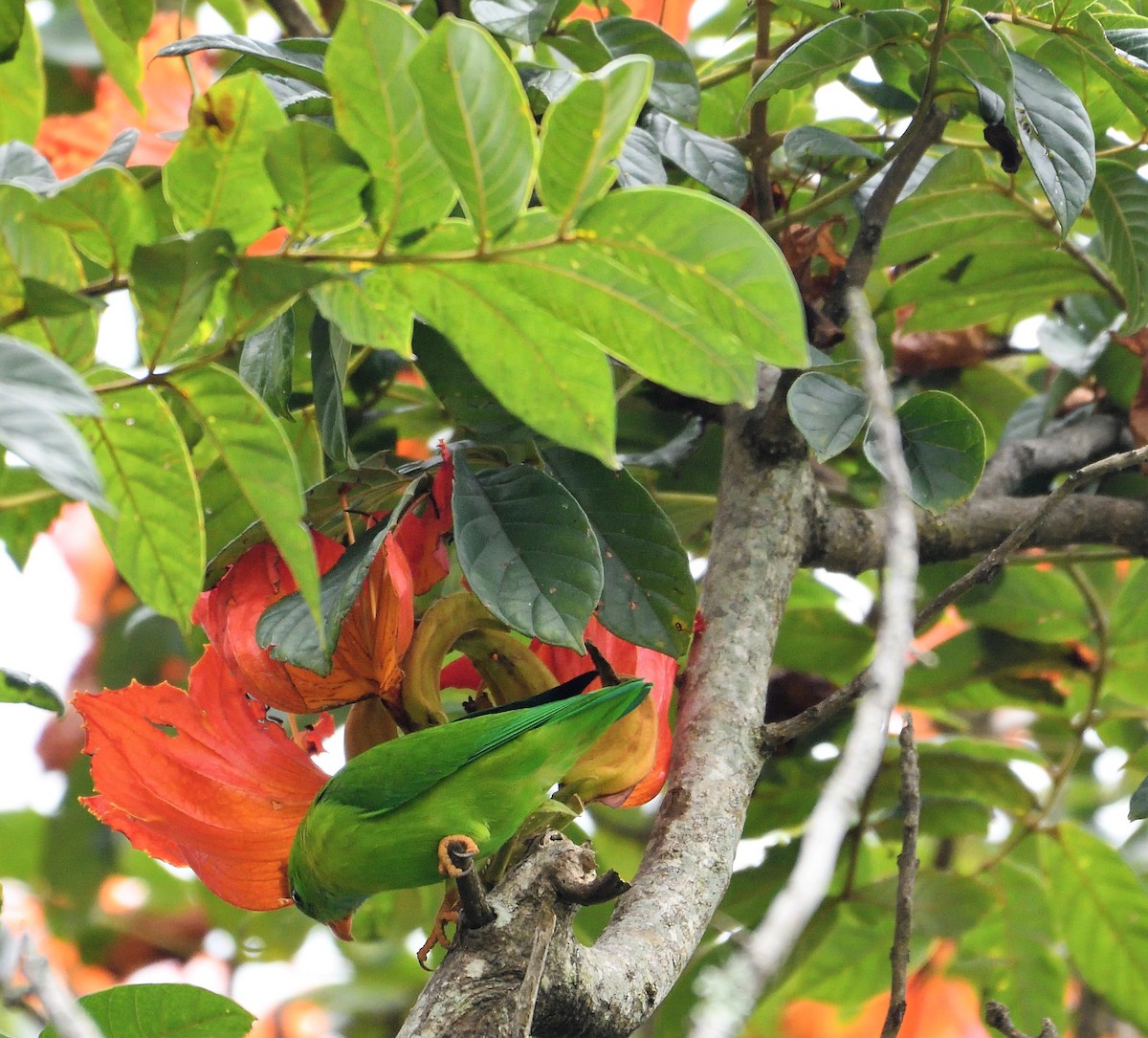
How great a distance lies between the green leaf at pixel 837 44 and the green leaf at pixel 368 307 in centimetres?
48

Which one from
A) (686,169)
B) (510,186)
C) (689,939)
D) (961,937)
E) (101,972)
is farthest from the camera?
(101,972)

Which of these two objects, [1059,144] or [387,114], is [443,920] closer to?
[387,114]

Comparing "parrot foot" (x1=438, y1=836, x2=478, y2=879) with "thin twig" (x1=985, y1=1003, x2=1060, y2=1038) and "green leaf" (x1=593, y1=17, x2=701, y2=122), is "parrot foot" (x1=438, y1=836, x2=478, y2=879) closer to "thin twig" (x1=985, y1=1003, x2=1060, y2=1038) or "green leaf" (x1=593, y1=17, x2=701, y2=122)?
"thin twig" (x1=985, y1=1003, x2=1060, y2=1038)

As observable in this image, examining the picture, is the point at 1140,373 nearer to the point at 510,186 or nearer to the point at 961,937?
the point at 961,937

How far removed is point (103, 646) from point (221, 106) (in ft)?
5.50

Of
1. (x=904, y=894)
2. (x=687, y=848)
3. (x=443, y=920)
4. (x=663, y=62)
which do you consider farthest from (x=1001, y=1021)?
(x=663, y=62)

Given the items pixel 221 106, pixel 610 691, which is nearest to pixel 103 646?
pixel 610 691

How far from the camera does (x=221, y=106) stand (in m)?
0.75

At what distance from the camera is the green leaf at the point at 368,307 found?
0.81 metres

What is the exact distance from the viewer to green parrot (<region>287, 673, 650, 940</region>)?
3.13ft

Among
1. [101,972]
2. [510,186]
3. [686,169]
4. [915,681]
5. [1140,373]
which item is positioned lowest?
[101,972]

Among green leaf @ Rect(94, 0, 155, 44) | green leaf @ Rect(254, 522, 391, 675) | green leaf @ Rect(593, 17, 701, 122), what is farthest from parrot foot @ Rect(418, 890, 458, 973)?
green leaf @ Rect(94, 0, 155, 44)

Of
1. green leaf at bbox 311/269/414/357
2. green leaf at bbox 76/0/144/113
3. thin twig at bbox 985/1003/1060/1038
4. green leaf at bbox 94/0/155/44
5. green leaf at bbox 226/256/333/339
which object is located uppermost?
green leaf at bbox 94/0/155/44

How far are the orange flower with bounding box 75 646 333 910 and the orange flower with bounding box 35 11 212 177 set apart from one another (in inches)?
34.7
